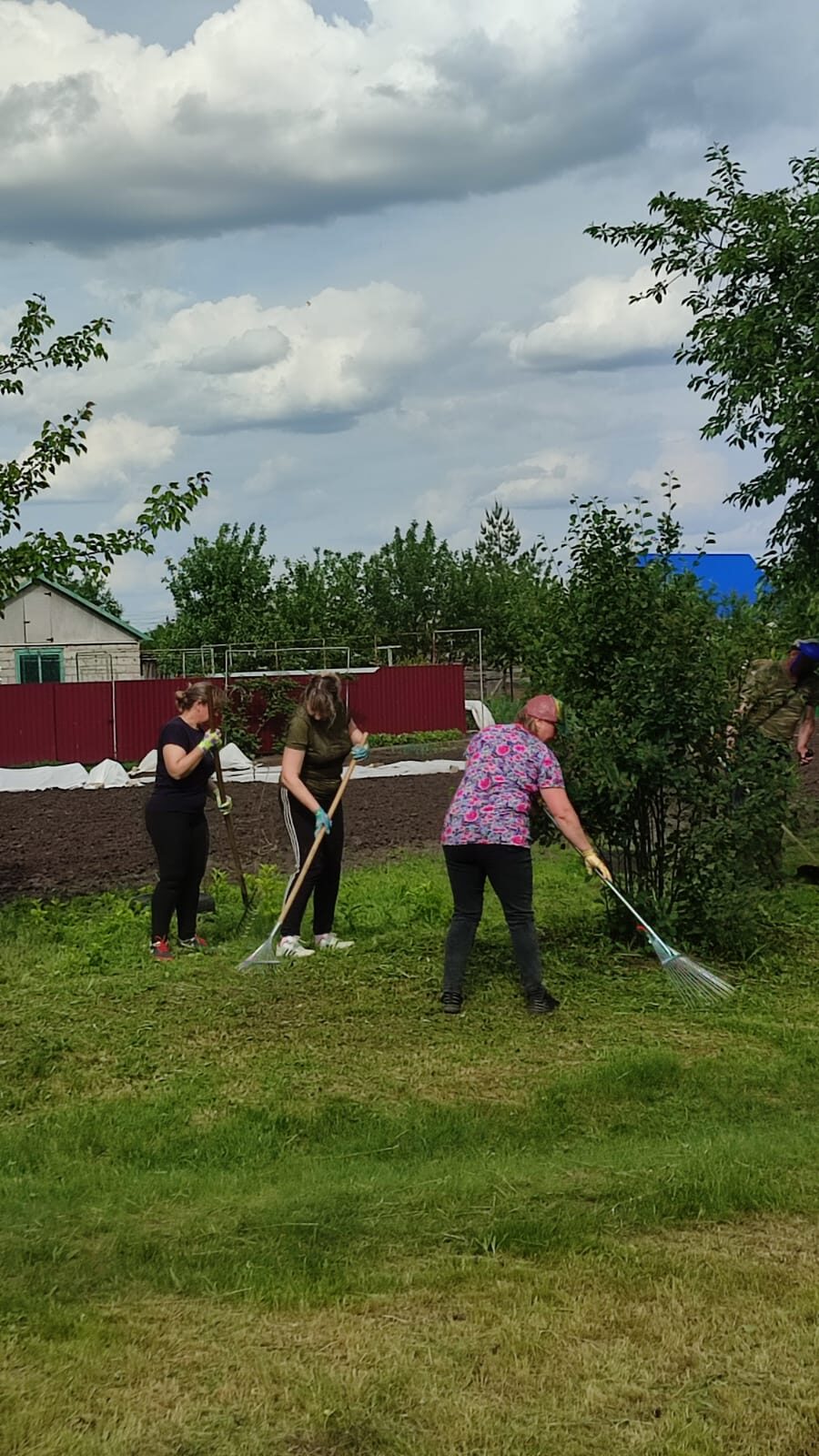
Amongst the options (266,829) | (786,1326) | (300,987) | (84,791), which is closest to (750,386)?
(300,987)

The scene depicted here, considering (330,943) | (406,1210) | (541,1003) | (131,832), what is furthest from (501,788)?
(131,832)

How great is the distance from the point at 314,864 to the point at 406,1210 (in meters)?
3.81

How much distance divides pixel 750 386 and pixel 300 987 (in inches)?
231

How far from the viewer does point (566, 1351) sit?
3.87 m

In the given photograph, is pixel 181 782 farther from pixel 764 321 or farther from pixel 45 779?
pixel 45 779

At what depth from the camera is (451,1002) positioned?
7.38m

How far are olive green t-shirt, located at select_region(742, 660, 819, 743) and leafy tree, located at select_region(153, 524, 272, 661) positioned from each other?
3972 cm

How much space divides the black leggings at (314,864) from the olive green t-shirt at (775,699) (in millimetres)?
2406

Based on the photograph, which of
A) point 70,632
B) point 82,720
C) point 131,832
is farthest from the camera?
point 70,632

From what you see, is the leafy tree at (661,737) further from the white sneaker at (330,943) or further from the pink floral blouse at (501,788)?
the white sneaker at (330,943)

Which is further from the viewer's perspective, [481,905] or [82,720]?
Result: [82,720]

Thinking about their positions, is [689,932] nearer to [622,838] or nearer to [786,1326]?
[622,838]

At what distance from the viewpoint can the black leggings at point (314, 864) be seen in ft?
28.2

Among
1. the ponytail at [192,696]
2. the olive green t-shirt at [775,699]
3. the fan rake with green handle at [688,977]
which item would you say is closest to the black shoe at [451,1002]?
the fan rake with green handle at [688,977]
